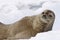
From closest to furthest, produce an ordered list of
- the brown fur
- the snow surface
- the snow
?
the snow → the brown fur → the snow surface

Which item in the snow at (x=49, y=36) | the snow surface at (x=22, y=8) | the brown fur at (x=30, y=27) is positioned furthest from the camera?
the snow surface at (x=22, y=8)

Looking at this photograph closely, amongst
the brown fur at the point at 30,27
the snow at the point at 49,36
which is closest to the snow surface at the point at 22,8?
the brown fur at the point at 30,27

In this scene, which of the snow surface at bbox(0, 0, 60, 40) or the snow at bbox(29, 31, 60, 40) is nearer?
the snow at bbox(29, 31, 60, 40)

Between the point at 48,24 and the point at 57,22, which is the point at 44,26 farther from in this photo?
the point at 57,22

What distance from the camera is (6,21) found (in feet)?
5.07

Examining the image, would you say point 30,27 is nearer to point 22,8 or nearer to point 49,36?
point 49,36

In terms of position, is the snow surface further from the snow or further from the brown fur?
the snow

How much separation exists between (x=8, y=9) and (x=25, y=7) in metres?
0.17

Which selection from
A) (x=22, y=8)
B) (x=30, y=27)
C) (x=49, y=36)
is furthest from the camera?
(x=22, y=8)

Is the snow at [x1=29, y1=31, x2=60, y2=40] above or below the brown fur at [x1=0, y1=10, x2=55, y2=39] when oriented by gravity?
below

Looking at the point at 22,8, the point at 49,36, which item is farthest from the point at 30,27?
the point at 22,8

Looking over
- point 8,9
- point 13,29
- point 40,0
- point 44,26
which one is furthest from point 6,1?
point 44,26

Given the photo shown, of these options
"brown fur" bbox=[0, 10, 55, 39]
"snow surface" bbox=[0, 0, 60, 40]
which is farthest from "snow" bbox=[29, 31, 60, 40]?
"snow surface" bbox=[0, 0, 60, 40]

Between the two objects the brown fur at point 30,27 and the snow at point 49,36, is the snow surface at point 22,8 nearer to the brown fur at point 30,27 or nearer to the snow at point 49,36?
the brown fur at point 30,27
